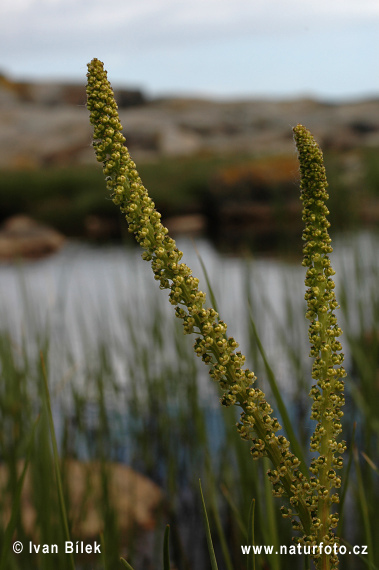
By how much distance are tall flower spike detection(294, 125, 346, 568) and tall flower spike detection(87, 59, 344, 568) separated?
0.02m

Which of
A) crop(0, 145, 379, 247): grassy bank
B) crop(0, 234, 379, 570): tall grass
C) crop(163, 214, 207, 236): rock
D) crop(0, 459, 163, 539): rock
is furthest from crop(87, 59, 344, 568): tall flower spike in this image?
crop(163, 214, 207, 236): rock

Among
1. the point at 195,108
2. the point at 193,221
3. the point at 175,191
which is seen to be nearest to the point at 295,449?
the point at 193,221

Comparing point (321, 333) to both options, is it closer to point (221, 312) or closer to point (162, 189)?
point (221, 312)

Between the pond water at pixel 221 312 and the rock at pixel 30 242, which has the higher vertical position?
the rock at pixel 30 242

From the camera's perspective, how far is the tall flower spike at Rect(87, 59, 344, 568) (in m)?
0.45

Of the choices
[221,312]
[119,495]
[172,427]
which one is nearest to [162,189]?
[221,312]

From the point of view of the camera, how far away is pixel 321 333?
0.51 metres

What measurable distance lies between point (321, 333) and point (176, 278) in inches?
5.1

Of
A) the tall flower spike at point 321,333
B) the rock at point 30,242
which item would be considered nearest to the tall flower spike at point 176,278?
the tall flower spike at point 321,333

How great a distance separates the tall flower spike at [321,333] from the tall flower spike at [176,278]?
2cm

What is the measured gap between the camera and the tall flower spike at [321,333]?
19.6 inches

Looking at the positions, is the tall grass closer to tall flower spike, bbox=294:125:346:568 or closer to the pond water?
the pond water

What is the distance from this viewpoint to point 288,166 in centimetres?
1212

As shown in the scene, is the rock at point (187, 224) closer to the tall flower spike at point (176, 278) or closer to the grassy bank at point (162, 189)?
the grassy bank at point (162, 189)
